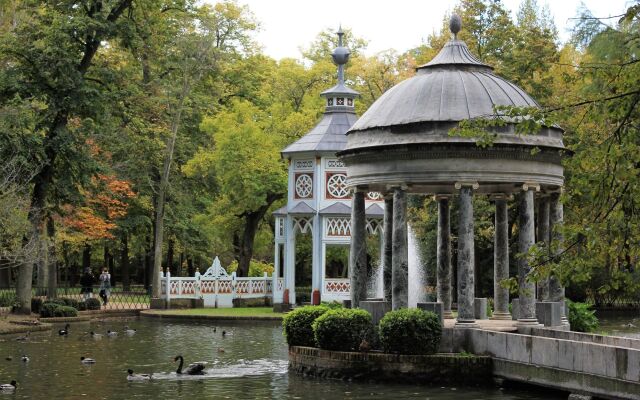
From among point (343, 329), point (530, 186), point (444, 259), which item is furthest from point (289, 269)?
point (530, 186)

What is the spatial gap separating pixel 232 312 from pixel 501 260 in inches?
747

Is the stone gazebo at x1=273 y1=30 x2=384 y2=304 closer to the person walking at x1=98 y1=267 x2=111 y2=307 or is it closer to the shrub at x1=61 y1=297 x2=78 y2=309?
the person walking at x1=98 y1=267 x2=111 y2=307

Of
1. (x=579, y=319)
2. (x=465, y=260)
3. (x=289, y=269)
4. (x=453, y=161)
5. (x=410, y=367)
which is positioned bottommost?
(x=410, y=367)

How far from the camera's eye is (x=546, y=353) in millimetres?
18953

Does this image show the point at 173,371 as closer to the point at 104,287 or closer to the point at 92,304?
the point at 92,304

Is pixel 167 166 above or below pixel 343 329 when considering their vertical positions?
above

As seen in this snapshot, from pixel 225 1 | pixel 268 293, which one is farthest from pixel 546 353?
pixel 225 1

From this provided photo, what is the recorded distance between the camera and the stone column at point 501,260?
24891mm

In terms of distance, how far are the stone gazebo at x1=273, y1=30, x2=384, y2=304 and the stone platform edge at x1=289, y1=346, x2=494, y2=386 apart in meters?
19.3

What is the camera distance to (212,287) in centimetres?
4584

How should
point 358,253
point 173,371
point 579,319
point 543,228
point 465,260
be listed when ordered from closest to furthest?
1. point 465,260
2. point 173,371
3. point 543,228
4. point 358,253
5. point 579,319

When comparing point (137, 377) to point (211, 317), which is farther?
point (211, 317)

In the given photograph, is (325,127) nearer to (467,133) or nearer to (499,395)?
(499,395)

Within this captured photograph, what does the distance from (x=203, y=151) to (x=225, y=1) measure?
11.6 meters
